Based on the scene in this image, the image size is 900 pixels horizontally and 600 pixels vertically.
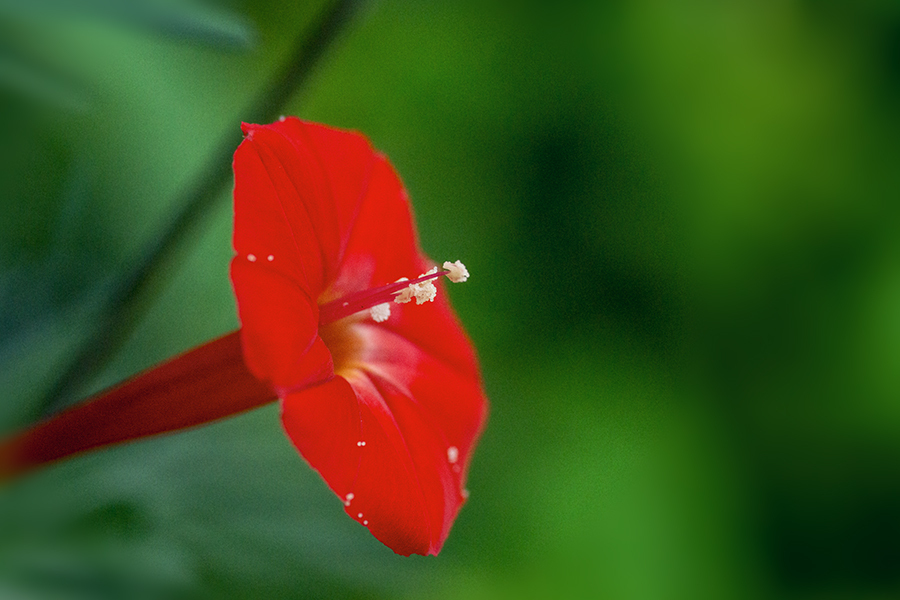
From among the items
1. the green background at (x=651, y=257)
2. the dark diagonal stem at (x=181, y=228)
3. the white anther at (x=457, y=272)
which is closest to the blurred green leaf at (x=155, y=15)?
the dark diagonal stem at (x=181, y=228)

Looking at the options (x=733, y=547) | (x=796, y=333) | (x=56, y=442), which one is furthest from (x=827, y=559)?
(x=56, y=442)

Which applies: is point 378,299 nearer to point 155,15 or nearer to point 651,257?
point 155,15

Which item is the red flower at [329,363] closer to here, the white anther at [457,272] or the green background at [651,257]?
the white anther at [457,272]

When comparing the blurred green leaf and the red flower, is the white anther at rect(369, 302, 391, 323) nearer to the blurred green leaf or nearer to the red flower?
the red flower

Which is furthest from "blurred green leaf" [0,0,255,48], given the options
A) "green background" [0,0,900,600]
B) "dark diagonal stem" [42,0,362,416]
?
"green background" [0,0,900,600]

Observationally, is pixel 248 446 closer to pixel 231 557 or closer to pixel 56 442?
pixel 231 557

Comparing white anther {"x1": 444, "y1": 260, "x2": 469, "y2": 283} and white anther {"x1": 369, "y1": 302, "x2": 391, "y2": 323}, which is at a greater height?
white anther {"x1": 444, "y1": 260, "x2": 469, "y2": 283}
